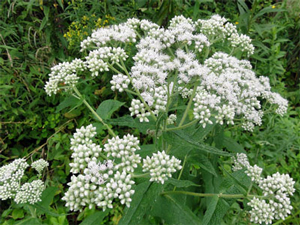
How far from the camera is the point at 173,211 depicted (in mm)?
2209

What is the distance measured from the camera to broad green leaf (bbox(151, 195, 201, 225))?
2088 millimetres

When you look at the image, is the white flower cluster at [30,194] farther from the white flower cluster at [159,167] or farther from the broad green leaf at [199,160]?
the broad green leaf at [199,160]

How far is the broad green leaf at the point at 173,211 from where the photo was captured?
2.09m

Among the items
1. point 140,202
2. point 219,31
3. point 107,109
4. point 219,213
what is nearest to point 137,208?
point 140,202

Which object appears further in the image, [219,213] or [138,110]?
[138,110]

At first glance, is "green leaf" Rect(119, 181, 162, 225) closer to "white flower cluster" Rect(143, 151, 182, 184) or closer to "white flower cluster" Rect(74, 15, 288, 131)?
"white flower cluster" Rect(143, 151, 182, 184)

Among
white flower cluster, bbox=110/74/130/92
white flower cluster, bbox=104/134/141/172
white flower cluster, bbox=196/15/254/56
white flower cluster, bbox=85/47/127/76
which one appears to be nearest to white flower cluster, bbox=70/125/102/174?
→ white flower cluster, bbox=104/134/141/172

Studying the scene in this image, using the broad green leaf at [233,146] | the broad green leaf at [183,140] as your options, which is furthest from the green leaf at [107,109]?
the broad green leaf at [233,146]

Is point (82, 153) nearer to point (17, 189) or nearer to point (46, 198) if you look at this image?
point (46, 198)

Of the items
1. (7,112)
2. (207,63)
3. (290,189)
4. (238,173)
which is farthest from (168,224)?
(7,112)

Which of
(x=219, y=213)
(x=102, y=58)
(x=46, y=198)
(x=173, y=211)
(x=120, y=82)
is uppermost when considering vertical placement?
(x=102, y=58)

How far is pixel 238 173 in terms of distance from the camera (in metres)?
2.49

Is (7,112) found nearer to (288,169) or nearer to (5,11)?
(5,11)

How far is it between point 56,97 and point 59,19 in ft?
4.49
